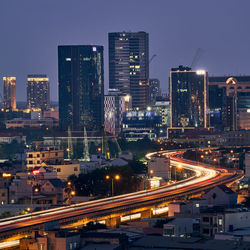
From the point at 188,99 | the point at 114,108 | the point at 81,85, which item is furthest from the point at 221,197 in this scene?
the point at 114,108

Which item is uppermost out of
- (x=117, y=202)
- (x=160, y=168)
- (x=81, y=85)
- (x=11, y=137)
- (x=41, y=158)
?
(x=81, y=85)

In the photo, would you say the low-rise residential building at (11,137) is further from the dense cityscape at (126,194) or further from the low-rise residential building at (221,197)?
the low-rise residential building at (221,197)

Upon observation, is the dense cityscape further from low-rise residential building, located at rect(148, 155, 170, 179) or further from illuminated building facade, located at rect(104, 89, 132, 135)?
illuminated building facade, located at rect(104, 89, 132, 135)

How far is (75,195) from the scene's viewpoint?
74.3 meters

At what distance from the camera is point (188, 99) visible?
188 m

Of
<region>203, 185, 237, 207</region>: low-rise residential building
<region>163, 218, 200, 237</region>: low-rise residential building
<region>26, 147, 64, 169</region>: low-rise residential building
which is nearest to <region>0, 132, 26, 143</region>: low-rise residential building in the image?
<region>26, 147, 64, 169</region>: low-rise residential building

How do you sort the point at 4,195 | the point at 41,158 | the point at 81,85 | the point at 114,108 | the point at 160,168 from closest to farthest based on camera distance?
the point at 4,195, the point at 160,168, the point at 41,158, the point at 81,85, the point at 114,108

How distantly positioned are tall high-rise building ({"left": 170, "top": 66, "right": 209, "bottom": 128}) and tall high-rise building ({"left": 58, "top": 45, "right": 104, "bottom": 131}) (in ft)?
46.2

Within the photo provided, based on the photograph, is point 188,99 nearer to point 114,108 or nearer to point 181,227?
point 114,108

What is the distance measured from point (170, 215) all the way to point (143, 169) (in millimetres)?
41540

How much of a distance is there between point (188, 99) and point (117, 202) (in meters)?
126

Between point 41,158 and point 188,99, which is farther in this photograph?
point 188,99

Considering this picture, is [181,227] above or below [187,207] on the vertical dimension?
below

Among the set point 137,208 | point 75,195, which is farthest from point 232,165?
point 137,208
